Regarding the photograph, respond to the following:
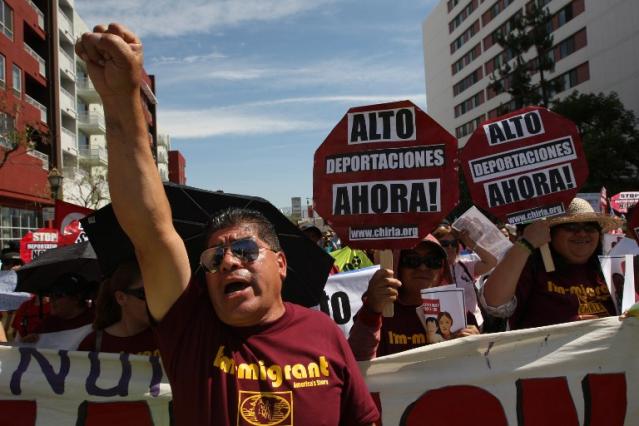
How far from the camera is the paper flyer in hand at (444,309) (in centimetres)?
256

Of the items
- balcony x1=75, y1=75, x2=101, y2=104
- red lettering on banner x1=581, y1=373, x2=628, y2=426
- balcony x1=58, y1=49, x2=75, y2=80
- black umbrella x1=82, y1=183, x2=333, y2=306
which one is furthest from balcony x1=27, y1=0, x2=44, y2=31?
red lettering on banner x1=581, y1=373, x2=628, y2=426

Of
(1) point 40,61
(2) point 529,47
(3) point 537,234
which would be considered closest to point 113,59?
(3) point 537,234

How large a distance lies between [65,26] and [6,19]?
31.6 feet

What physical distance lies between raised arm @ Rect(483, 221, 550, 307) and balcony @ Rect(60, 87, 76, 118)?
1424 inches

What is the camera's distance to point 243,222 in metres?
2.09

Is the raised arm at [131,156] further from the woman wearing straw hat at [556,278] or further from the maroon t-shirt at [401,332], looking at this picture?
the woman wearing straw hat at [556,278]

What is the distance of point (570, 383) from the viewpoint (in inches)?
110

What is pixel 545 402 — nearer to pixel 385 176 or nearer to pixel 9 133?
pixel 385 176

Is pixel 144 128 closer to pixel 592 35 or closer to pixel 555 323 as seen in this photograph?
pixel 555 323

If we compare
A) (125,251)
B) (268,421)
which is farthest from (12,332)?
(268,421)

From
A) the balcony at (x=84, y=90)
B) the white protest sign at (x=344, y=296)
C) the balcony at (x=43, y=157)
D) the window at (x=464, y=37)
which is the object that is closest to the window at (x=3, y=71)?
the balcony at (x=43, y=157)

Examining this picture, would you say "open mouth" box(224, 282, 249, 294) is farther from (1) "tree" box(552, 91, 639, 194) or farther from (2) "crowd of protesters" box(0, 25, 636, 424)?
(1) "tree" box(552, 91, 639, 194)

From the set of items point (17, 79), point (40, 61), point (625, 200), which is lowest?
point (625, 200)

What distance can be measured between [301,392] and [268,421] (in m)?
0.13
